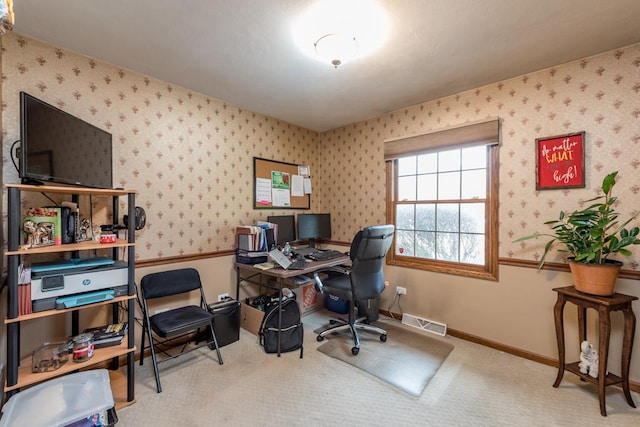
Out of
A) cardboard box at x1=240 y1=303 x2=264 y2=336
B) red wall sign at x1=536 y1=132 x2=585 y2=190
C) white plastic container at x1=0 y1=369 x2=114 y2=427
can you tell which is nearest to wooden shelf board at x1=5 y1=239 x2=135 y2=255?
white plastic container at x1=0 y1=369 x2=114 y2=427

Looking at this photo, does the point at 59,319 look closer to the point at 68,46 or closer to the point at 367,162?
the point at 68,46

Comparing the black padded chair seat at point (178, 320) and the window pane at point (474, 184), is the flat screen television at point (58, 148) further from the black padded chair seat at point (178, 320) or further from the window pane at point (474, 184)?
the window pane at point (474, 184)

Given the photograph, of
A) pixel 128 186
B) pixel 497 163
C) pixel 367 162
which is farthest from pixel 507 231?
pixel 128 186

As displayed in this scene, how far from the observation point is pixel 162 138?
8.02 ft

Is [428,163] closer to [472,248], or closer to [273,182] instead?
[472,248]

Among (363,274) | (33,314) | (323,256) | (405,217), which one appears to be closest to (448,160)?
(405,217)

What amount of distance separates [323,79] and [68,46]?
1.83m

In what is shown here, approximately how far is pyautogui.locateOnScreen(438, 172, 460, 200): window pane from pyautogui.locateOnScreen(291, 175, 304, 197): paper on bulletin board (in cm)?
171

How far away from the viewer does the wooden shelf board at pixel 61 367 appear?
4.92ft

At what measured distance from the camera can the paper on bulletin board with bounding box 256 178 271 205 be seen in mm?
3219

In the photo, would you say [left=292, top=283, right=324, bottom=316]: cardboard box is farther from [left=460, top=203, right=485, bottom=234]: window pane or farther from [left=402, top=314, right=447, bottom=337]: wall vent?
[left=460, top=203, right=485, bottom=234]: window pane

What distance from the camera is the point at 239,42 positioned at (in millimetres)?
1834

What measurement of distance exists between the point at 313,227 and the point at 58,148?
2481 millimetres

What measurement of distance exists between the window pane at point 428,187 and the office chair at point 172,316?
7.88 feet
